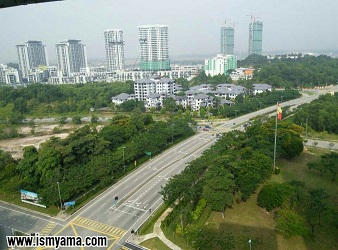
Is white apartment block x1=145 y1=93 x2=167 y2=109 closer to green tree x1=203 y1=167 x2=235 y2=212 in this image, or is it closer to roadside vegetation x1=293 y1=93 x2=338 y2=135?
roadside vegetation x1=293 y1=93 x2=338 y2=135

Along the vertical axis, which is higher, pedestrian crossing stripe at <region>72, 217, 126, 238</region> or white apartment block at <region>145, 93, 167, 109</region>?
white apartment block at <region>145, 93, 167, 109</region>

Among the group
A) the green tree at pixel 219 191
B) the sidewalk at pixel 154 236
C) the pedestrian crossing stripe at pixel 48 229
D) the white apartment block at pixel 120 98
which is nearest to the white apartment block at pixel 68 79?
the white apartment block at pixel 120 98

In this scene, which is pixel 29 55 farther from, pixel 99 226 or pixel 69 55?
pixel 99 226

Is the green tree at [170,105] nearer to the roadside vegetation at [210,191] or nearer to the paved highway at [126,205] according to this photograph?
the paved highway at [126,205]

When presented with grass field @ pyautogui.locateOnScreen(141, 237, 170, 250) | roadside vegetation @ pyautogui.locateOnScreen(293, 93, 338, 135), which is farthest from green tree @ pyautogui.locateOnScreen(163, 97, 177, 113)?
grass field @ pyautogui.locateOnScreen(141, 237, 170, 250)

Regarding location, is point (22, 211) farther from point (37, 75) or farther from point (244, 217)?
point (37, 75)

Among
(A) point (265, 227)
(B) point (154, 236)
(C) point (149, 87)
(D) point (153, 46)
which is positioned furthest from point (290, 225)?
(D) point (153, 46)

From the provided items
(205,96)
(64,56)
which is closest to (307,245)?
(205,96)
